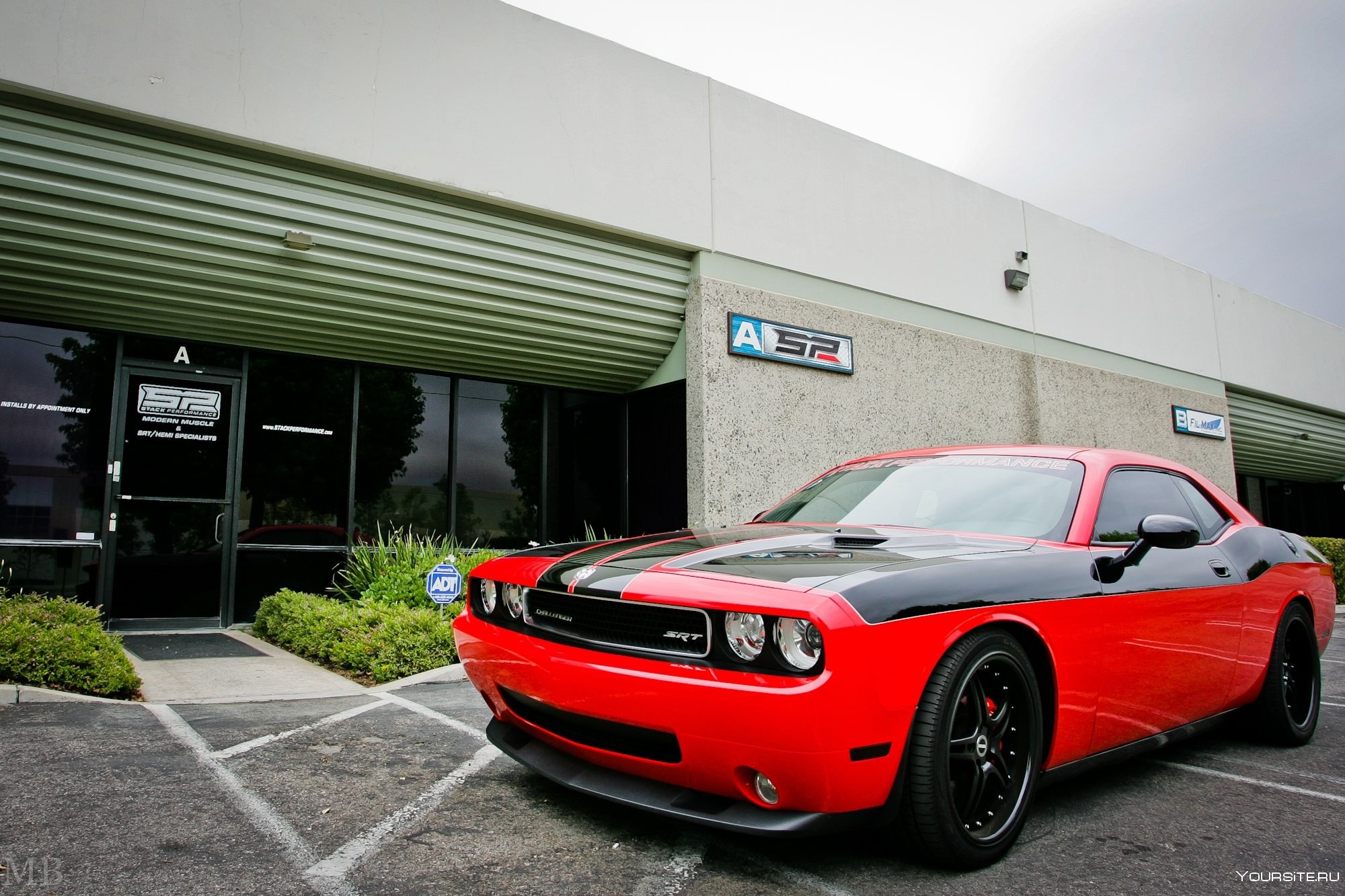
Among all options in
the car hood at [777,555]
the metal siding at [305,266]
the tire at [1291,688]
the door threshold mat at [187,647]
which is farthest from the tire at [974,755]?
the metal siding at [305,266]

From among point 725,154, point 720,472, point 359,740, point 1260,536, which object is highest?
point 725,154

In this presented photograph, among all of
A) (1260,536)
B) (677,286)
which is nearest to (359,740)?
(1260,536)

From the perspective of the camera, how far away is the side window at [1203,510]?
388 centimetres

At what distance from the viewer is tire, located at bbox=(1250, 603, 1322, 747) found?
3957 mm

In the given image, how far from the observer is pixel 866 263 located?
35.1ft

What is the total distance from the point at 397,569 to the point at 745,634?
621cm

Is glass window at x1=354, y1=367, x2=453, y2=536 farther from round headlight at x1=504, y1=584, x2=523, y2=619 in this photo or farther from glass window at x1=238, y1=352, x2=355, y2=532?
round headlight at x1=504, y1=584, x2=523, y2=619

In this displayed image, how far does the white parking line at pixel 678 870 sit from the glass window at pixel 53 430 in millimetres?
7609

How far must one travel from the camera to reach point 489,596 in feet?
10.3

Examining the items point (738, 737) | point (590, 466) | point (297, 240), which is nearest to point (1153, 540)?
point (738, 737)

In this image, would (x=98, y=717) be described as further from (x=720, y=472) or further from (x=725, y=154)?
(x=725, y=154)

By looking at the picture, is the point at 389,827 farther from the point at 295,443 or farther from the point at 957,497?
the point at 295,443

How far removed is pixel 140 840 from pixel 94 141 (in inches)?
238

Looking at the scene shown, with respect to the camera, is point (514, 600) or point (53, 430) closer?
point (514, 600)
